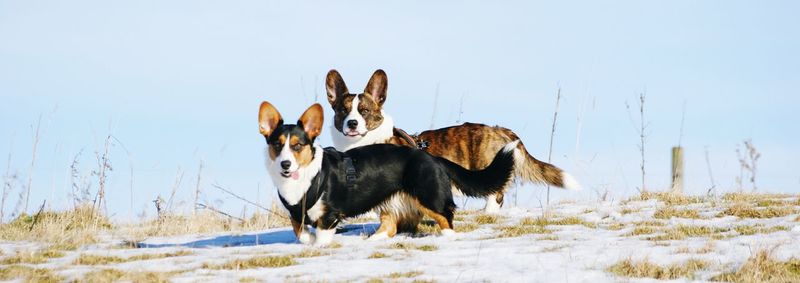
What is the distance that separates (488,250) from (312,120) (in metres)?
1.54

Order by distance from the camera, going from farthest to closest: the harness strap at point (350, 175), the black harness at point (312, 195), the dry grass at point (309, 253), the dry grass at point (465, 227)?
the dry grass at point (465, 227) < the harness strap at point (350, 175) < the black harness at point (312, 195) < the dry grass at point (309, 253)

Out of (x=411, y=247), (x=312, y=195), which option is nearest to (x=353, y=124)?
(x=312, y=195)

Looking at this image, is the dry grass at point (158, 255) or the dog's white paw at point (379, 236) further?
the dog's white paw at point (379, 236)

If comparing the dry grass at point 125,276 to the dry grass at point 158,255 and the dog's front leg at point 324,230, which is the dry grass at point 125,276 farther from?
the dog's front leg at point 324,230

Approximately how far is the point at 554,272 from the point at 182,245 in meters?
3.37

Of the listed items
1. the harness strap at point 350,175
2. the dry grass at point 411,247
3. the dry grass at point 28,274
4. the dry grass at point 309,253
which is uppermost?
the harness strap at point 350,175

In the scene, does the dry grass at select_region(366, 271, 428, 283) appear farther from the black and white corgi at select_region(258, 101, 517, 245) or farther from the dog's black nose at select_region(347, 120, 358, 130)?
the dog's black nose at select_region(347, 120, 358, 130)

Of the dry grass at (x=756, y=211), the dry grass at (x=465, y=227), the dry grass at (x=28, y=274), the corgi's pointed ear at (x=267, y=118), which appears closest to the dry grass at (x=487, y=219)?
the dry grass at (x=465, y=227)

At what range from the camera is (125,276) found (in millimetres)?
5297

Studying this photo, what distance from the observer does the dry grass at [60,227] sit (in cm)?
730

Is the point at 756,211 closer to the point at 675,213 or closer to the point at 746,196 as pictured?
the point at 675,213

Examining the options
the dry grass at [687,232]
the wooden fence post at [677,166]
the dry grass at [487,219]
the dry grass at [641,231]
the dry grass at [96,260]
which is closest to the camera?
the dry grass at [96,260]

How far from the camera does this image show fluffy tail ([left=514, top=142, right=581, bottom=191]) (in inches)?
362

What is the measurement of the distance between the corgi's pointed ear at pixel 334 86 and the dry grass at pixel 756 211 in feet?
12.6
